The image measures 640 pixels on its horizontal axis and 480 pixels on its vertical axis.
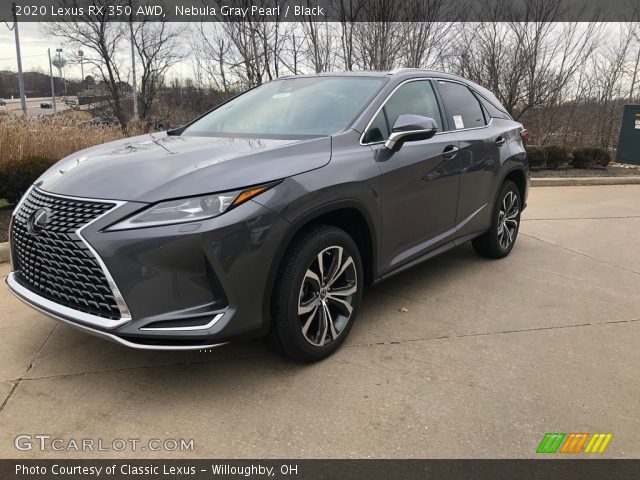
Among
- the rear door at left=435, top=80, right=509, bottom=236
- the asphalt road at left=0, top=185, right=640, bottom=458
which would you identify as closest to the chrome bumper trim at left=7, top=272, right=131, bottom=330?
the asphalt road at left=0, top=185, right=640, bottom=458

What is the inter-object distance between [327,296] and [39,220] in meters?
1.61

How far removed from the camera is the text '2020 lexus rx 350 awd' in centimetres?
250

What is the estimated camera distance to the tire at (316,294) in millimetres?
2850

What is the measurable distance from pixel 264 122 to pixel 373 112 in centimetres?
79

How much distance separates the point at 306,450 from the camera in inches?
96.1

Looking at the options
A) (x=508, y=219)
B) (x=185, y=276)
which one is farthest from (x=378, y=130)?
(x=508, y=219)

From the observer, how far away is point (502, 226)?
17.4ft

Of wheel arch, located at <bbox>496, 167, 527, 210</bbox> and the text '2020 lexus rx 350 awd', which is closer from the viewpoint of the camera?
the text '2020 lexus rx 350 awd'

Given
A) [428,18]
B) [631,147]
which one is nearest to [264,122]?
[428,18]

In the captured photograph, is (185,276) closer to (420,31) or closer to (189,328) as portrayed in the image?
(189,328)

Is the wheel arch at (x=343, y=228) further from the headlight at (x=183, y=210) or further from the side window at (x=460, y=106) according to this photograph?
the side window at (x=460, y=106)

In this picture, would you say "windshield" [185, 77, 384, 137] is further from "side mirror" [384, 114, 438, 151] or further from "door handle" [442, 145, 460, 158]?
"door handle" [442, 145, 460, 158]

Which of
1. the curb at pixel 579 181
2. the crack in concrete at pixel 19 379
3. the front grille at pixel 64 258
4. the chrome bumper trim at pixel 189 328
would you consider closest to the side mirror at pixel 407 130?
the chrome bumper trim at pixel 189 328

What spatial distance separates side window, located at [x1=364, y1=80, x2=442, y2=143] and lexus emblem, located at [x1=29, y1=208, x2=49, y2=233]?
1922 millimetres
